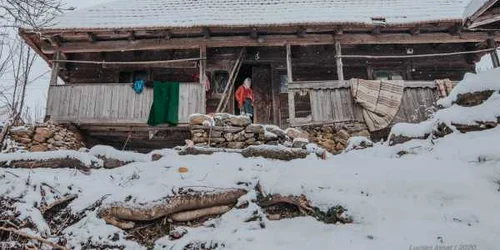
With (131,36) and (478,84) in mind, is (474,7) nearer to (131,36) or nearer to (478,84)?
(478,84)

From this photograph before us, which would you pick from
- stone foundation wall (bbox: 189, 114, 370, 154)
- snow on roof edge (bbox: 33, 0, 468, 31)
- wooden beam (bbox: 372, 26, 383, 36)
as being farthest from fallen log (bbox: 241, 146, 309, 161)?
wooden beam (bbox: 372, 26, 383, 36)

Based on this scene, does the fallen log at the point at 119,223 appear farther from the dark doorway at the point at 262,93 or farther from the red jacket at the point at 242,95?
the dark doorway at the point at 262,93

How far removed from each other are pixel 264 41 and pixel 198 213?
7421 millimetres

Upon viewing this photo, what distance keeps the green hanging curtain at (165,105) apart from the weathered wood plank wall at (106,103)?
0.13 m

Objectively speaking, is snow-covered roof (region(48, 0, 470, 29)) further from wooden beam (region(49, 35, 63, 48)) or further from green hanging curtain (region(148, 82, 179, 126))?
green hanging curtain (region(148, 82, 179, 126))

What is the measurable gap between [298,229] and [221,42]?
788 cm

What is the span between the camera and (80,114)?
10.3 metres

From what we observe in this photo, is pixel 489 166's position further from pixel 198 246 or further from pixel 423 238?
pixel 198 246

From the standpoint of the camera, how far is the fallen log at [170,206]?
4414mm

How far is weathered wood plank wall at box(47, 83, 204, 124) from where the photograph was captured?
1027 centimetres

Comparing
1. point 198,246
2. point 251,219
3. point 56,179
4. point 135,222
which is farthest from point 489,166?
point 56,179

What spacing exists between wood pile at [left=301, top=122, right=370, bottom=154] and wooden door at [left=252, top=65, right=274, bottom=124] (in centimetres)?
214

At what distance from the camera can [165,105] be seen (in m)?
10.4

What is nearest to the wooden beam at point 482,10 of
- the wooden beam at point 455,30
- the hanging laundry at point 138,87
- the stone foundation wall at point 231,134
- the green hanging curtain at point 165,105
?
the stone foundation wall at point 231,134
